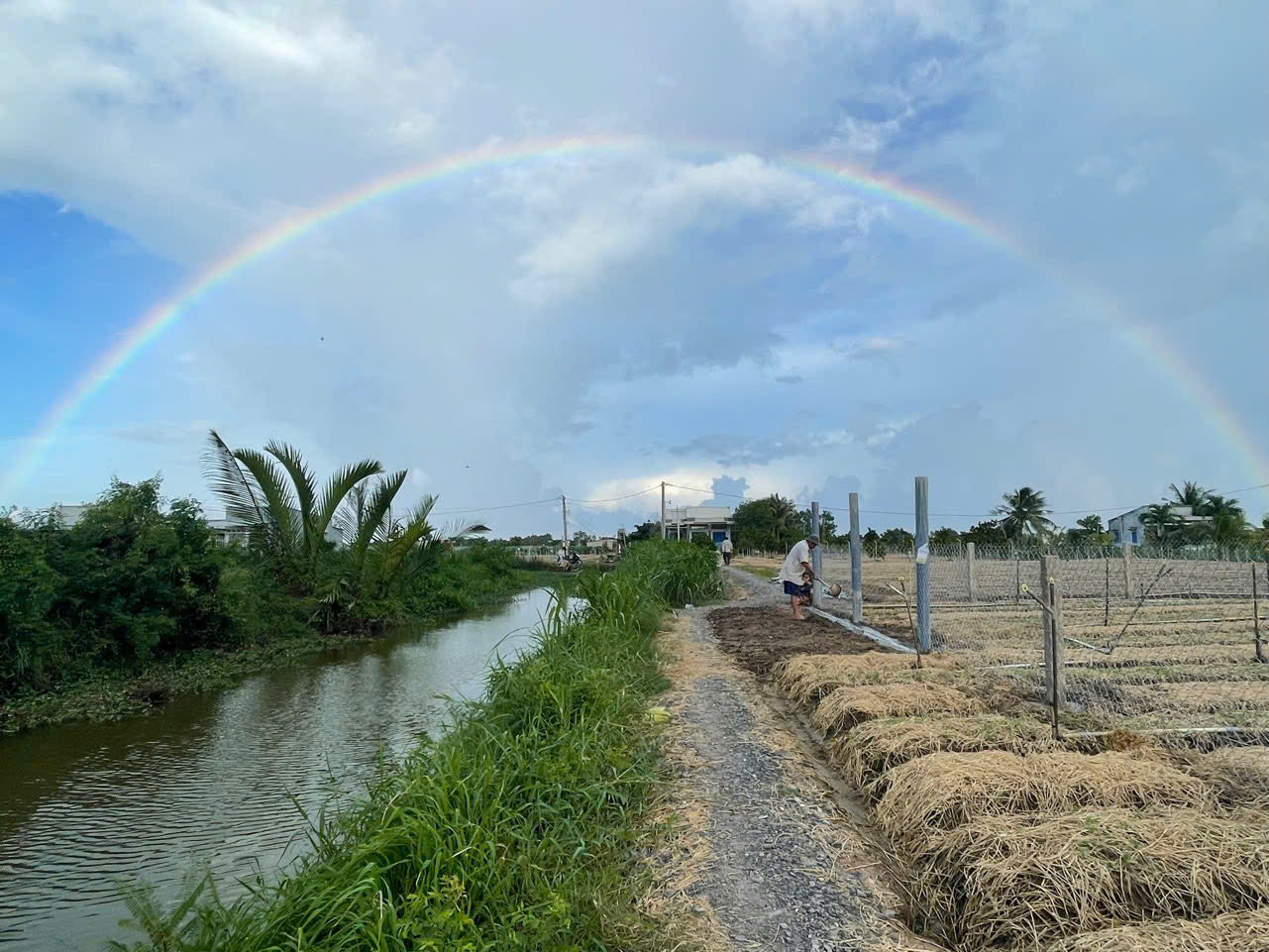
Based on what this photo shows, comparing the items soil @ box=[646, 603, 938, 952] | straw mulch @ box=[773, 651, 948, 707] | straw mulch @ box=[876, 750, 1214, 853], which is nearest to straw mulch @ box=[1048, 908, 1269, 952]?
soil @ box=[646, 603, 938, 952]

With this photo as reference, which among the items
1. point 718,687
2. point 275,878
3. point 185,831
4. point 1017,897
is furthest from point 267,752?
point 1017,897

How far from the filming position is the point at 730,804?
4031 millimetres

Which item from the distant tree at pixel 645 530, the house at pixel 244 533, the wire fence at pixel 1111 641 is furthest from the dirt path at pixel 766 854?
the distant tree at pixel 645 530

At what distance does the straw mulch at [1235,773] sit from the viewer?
3.62 metres

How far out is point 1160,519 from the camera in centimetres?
3962

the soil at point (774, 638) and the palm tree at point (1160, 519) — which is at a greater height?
the palm tree at point (1160, 519)

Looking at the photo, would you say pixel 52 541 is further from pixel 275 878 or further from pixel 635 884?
pixel 635 884

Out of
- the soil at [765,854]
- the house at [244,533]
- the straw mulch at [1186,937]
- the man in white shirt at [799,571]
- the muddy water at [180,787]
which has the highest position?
the house at [244,533]

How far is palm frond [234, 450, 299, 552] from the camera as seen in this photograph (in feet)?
49.1

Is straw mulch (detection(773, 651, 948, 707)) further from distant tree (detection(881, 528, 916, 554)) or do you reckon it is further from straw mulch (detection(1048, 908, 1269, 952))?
distant tree (detection(881, 528, 916, 554))

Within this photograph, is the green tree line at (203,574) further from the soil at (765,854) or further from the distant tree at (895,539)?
the distant tree at (895,539)

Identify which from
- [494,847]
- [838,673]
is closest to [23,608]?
[494,847]

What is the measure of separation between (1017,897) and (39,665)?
1044 centimetres

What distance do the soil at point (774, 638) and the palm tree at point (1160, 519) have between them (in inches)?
1332
